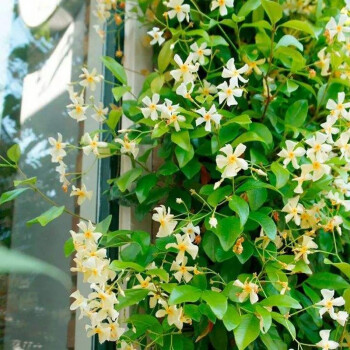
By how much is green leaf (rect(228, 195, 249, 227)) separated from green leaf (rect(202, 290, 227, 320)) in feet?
0.43

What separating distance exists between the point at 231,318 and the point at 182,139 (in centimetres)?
36

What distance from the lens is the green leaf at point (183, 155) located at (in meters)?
0.98

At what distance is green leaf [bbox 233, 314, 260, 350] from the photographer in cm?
79

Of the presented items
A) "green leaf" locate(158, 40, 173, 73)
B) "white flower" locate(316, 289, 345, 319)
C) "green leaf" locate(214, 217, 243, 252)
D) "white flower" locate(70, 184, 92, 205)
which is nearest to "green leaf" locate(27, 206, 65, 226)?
"white flower" locate(70, 184, 92, 205)

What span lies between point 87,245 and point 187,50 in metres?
0.56

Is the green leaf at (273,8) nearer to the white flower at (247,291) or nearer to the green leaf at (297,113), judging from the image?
the green leaf at (297,113)

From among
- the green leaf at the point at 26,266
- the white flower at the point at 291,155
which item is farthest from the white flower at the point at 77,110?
the white flower at the point at 291,155

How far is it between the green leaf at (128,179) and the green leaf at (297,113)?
358 mm

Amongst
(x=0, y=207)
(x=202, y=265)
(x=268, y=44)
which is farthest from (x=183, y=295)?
(x=268, y=44)

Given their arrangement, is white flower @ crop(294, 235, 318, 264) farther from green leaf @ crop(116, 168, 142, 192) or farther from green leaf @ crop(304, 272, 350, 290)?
green leaf @ crop(116, 168, 142, 192)

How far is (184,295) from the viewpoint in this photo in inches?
32.6

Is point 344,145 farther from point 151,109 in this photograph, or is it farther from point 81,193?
Answer: point 81,193

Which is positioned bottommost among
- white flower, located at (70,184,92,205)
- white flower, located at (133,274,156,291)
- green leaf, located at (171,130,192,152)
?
white flower, located at (133,274,156,291)

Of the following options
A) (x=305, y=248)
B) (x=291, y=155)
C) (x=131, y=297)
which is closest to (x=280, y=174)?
(x=291, y=155)
